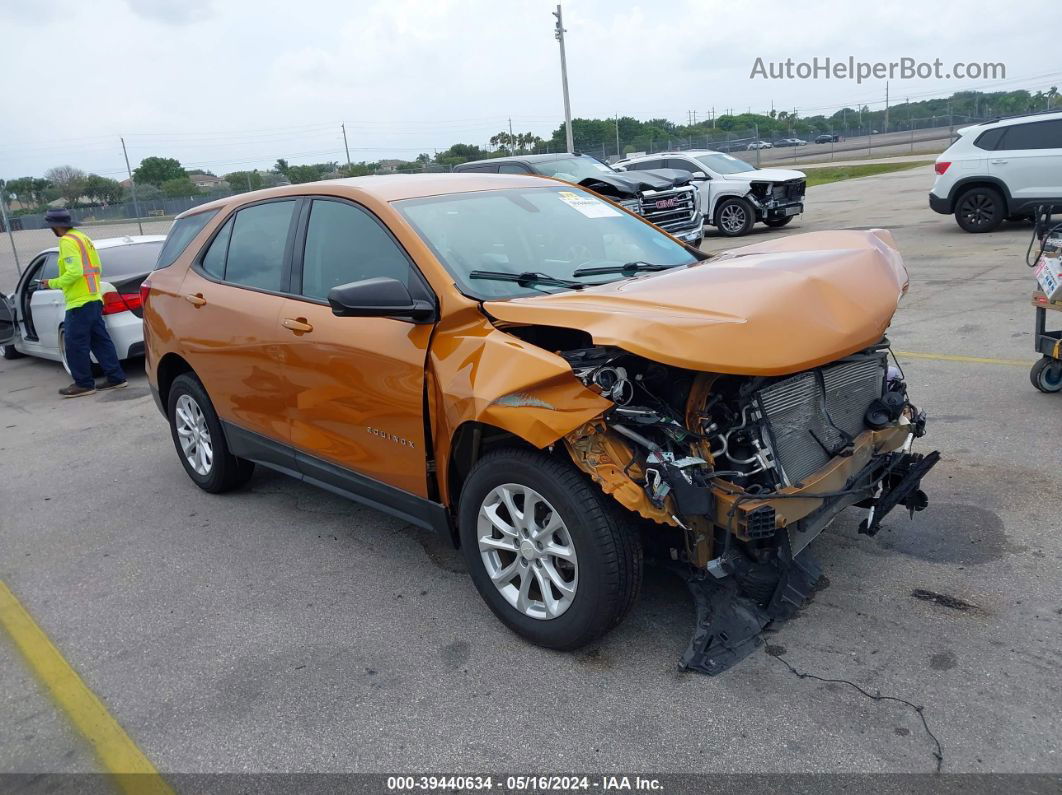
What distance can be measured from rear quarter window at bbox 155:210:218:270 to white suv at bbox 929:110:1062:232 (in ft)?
39.1

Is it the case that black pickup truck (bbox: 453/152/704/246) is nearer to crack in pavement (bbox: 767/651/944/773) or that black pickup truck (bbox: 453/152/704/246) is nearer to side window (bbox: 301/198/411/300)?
side window (bbox: 301/198/411/300)

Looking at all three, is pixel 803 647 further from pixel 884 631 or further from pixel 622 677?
pixel 622 677

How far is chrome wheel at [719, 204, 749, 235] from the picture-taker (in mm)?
16734

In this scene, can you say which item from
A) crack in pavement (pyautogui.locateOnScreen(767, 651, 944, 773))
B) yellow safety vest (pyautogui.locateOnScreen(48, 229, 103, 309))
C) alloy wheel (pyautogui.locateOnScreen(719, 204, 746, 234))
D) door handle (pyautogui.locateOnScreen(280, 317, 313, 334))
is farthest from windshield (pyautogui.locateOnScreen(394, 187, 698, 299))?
alloy wheel (pyautogui.locateOnScreen(719, 204, 746, 234))

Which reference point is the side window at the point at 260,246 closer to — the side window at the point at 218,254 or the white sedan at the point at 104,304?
the side window at the point at 218,254

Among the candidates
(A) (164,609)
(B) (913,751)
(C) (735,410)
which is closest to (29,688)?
(A) (164,609)

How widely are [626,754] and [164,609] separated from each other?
7.93ft

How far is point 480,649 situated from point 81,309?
7.09 metres

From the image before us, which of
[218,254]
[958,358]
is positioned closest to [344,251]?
[218,254]

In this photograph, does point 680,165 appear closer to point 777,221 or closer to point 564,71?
point 777,221

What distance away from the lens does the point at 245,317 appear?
15.0 feet

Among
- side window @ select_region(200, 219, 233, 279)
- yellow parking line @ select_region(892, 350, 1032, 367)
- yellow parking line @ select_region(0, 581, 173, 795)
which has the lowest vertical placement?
yellow parking line @ select_region(0, 581, 173, 795)

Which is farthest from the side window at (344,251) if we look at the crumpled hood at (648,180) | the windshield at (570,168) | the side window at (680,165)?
the side window at (680,165)

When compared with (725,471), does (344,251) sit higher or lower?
higher
